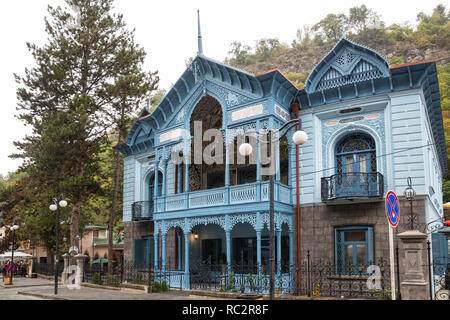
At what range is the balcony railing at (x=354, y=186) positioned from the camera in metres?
16.3

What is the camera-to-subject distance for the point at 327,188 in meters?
17.3

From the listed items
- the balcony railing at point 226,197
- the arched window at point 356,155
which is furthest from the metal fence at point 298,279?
the arched window at point 356,155

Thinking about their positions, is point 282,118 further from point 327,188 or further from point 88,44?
point 88,44

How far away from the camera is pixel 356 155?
17.8 metres

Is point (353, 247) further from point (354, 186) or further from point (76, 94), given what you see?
point (76, 94)

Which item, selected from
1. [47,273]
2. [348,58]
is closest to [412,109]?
[348,58]

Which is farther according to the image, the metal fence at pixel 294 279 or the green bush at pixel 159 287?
the green bush at pixel 159 287

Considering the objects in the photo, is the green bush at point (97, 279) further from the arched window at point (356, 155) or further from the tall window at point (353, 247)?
the arched window at point (356, 155)

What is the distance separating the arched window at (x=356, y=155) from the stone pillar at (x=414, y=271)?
22.1ft

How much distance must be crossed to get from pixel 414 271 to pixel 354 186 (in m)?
6.08

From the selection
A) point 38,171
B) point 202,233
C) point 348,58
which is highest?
point 348,58

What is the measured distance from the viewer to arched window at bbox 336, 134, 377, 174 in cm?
1747
